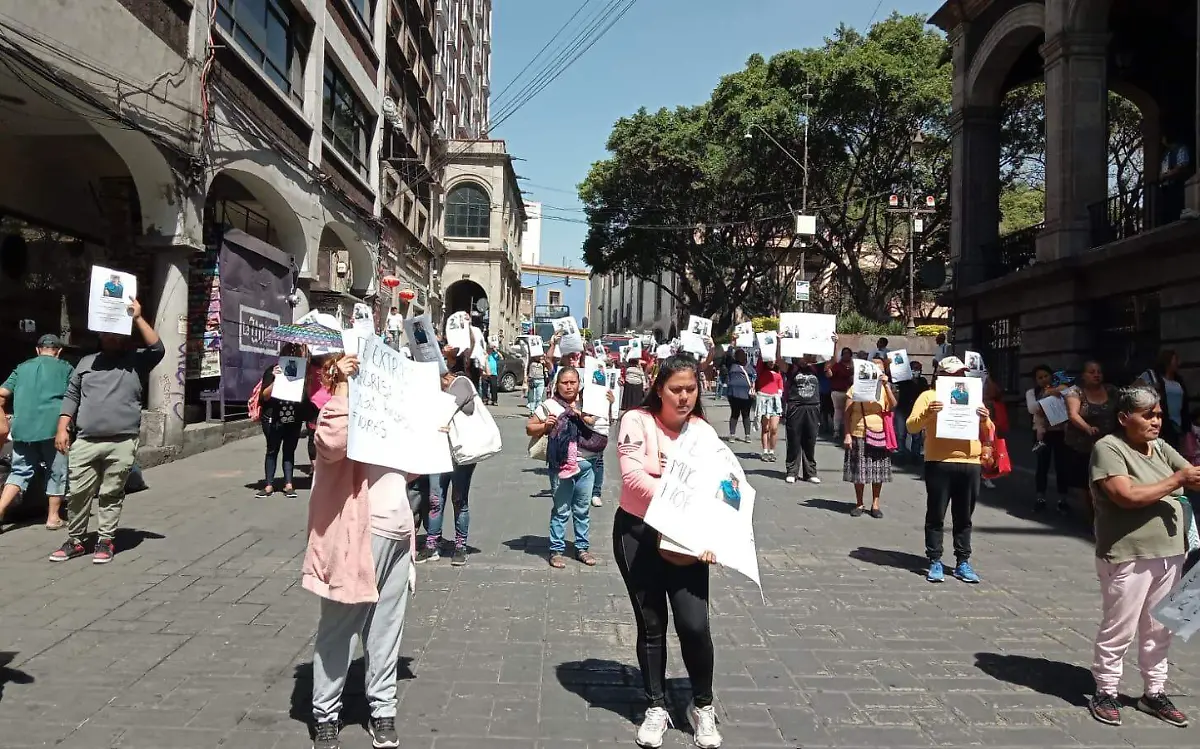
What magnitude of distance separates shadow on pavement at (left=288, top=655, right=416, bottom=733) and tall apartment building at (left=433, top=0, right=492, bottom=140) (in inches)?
1118

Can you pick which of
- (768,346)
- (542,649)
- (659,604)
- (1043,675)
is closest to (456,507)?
(542,649)

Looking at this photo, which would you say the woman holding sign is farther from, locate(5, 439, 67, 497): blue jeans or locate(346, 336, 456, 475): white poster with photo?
locate(5, 439, 67, 497): blue jeans

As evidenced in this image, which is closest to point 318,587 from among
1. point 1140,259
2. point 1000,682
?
point 1000,682

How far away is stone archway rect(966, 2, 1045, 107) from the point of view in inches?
723

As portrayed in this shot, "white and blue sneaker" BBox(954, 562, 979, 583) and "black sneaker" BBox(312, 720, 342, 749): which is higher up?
"white and blue sneaker" BBox(954, 562, 979, 583)

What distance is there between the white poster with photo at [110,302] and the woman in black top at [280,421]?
3.38 meters

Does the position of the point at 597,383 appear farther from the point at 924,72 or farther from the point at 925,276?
the point at 924,72

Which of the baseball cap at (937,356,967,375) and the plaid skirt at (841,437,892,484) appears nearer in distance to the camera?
the baseball cap at (937,356,967,375)

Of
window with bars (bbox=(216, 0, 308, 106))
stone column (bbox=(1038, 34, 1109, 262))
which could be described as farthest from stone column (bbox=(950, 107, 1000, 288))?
window with bars (bbox=(216, 0, 308, 106))

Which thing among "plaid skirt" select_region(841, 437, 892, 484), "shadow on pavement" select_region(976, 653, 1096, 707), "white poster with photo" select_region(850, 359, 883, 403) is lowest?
"shadow on pavement" select_region(976, 653, 1096, 707)

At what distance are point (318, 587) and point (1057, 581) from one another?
5.87m

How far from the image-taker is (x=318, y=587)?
363cm

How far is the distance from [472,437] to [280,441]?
4.84 m

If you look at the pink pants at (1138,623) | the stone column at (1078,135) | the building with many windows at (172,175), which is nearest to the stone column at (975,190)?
the stone column at (1078,135)
